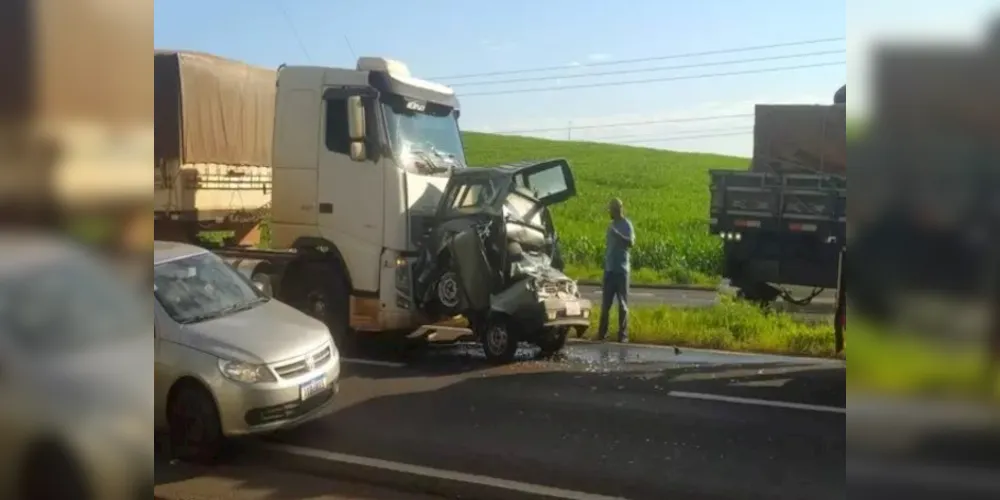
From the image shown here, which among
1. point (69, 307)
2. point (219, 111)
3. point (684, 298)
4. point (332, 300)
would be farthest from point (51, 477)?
point (684, 298)

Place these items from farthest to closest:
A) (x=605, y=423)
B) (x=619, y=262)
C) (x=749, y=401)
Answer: (x=619, y=262), (x=749, y=401), (x=605, y=423)

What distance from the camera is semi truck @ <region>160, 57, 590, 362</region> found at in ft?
23.9

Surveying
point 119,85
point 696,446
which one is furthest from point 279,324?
point 119,85

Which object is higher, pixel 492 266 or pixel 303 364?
pixel 492 266

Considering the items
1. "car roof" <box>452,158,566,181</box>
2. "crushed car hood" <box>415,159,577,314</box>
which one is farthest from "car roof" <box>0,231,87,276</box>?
"car roof" <box>452,158,566,181</box>

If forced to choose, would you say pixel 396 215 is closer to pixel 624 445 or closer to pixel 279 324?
pixel 279 324

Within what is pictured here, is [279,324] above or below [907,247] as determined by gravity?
below

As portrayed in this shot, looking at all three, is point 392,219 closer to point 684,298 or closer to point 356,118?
point 356,118

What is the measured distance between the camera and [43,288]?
2.38m

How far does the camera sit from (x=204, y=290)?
4980mm

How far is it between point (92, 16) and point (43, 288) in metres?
→ 0.75

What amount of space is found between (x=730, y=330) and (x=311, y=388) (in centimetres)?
528

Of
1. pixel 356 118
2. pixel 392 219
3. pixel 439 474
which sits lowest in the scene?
pixel 439 474

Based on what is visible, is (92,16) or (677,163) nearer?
(92,16)
